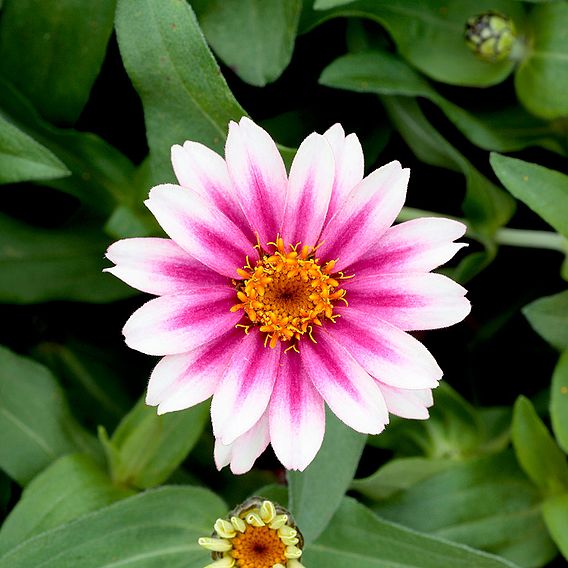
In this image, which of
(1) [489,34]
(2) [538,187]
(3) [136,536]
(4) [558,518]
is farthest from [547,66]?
(3) [136,536]

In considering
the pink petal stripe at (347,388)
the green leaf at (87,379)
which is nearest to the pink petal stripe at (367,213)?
the pink petal stripe at (347,388)

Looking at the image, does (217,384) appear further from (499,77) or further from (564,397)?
(499,77)

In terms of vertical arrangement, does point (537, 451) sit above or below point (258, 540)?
below

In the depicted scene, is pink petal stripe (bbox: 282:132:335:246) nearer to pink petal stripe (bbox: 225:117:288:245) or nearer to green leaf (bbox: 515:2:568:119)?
pink petal stripe (bbox: 225:117:288:245)

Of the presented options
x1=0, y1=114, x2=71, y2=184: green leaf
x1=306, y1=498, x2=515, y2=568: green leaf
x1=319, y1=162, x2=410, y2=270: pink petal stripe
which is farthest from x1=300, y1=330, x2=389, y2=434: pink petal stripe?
x1=0, y1=114, x2=71, y2=184: green leaf

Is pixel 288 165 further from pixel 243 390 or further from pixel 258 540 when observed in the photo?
pixel 258 540

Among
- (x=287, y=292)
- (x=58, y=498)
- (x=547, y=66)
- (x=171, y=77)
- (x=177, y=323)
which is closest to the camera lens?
(x=177, y=323)

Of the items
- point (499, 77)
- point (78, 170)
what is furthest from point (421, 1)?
point (78, 170)
